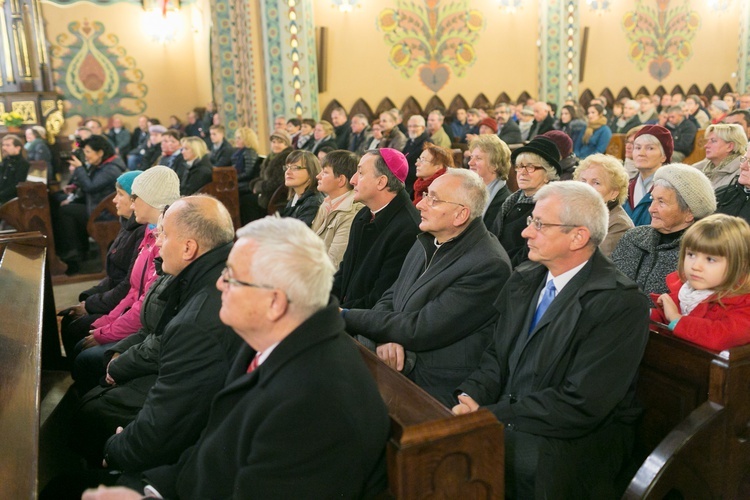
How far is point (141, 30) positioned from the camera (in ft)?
43.9

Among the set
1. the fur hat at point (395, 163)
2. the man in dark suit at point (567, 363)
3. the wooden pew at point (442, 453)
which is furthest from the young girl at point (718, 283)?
the fur hat at point (395, 163)

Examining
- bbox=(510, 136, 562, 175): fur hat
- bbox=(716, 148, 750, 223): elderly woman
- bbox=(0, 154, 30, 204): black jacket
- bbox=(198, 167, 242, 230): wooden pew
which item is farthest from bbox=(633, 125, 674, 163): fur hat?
bbox=(0, 154, 30, 204): black jacket

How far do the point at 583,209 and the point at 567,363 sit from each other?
53 centimetres

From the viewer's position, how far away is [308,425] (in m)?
1.46

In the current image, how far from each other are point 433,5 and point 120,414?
34.9 ft

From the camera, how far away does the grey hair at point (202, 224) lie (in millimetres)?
2408

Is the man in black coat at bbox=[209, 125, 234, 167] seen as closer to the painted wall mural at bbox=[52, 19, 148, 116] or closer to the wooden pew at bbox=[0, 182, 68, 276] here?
the wooden pew at bbox=[0, 182, 68, 276]

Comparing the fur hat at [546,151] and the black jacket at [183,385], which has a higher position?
the fur hat at [546,151]

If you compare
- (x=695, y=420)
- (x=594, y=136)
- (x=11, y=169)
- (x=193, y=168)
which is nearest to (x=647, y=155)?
(x=695, y=420)

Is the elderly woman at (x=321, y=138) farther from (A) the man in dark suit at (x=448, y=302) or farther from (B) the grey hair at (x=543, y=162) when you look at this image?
(A) the man in dark suit at (x=448, y=302)

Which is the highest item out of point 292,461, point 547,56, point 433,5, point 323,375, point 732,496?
point 433,5

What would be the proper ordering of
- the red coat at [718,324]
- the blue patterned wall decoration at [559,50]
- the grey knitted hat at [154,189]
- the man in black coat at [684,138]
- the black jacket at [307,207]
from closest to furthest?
the red coat at [718,324]
the grey knitted hat at [154,189]
the black jacket at [307,207]
the man in black coat at [684,138]
the blue patterned wall decoration at [559,50]

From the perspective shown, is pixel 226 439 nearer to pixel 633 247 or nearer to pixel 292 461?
pixel 292 461

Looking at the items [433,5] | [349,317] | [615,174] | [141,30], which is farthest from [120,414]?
[141,30]
